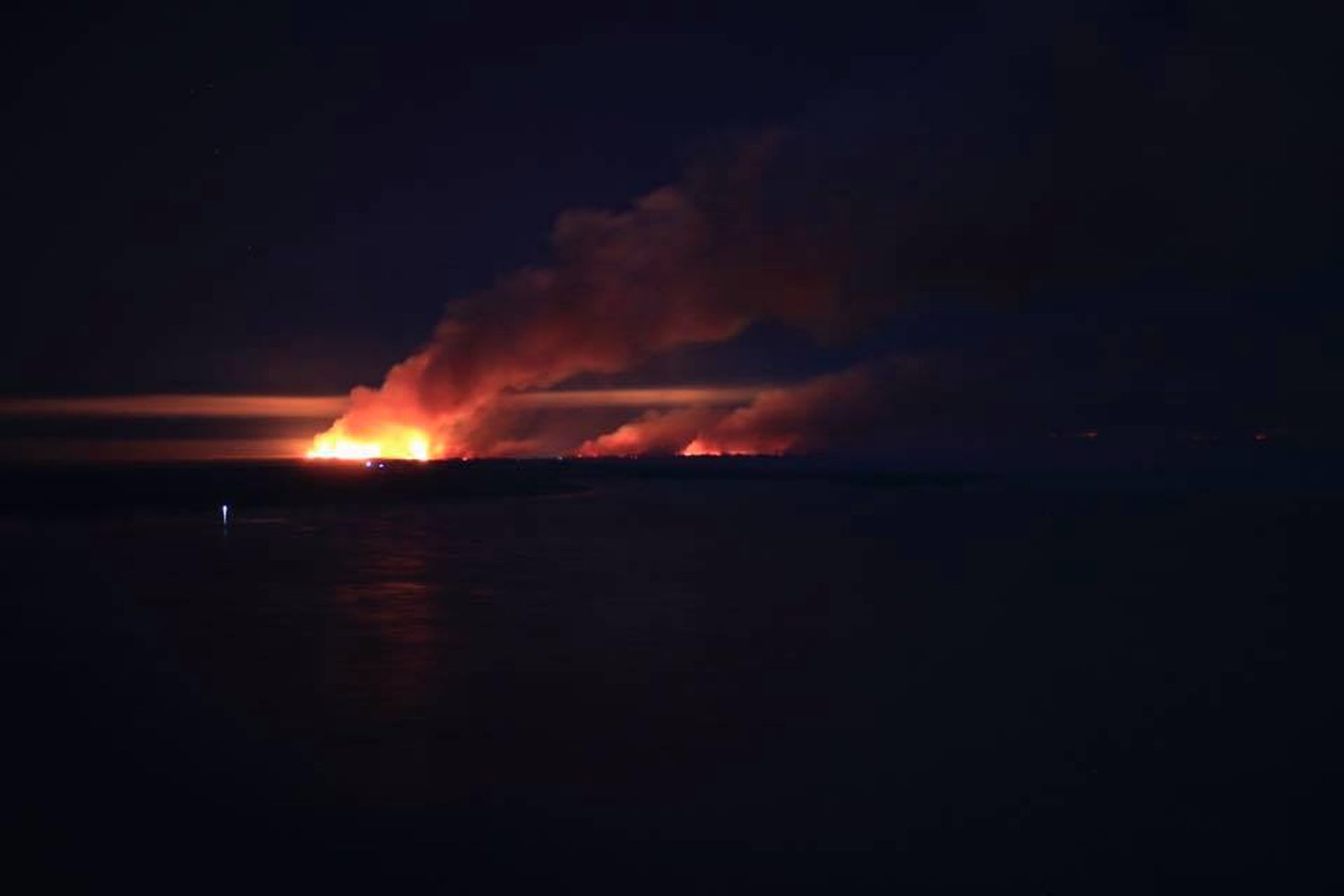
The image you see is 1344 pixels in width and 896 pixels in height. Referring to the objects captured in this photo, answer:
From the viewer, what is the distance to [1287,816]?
523 inches

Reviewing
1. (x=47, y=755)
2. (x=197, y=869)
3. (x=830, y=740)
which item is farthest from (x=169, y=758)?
(x=830, y=740)

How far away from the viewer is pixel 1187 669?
2067cm

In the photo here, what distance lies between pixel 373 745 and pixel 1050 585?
1963cm

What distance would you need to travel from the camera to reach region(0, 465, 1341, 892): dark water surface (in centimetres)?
1217

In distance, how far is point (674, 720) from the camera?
55.9ft

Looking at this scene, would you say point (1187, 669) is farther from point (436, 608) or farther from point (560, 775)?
point (436, 608)

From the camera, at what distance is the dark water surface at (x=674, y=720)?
39.9 ft

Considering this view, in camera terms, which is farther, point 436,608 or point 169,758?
point 436,608

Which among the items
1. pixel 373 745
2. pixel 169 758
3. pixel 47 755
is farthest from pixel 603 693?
pixel 47 755

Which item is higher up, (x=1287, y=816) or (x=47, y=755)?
(x=47, y=755)

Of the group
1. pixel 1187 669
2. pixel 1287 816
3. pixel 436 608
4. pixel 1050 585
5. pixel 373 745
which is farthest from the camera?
pixel 1050 585

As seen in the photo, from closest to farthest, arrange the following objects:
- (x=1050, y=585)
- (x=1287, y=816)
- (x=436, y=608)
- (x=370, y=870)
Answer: (x=370, y=870)
(x=1287, y=816)
(x=436, y=608)
(x=1050, y=585)

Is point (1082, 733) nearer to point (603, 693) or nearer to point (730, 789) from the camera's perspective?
point (730, 789)

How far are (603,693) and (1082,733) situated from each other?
6348mm
